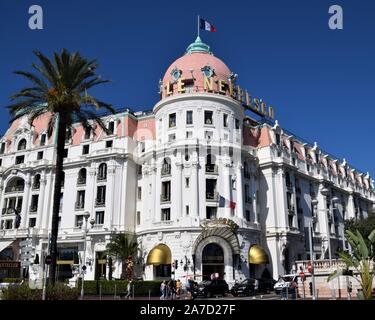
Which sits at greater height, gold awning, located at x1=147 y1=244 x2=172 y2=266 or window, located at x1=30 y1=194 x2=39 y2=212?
window, located at x1=30 y1=194 x2=39 y2=212

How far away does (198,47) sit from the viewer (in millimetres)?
58812

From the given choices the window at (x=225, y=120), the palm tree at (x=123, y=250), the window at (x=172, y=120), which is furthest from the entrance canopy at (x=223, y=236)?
the window at (x=172, y=120)

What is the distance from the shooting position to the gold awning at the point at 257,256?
48625 mm

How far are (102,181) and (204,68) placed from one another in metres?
21.1

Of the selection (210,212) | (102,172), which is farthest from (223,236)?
(102,172)

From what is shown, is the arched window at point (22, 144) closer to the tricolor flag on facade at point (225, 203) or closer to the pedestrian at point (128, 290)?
the tricolor flag on facade at point (225, 203)

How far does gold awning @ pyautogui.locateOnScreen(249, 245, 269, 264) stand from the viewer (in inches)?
1914

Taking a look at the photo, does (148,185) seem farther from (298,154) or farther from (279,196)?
(298,154)

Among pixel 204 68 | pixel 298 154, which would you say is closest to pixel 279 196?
pixel 298 154

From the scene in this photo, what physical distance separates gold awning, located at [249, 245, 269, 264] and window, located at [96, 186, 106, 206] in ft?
69.5

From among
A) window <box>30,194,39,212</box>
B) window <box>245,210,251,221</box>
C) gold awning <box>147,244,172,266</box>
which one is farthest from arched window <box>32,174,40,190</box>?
window <box>245,210,251,221</box>

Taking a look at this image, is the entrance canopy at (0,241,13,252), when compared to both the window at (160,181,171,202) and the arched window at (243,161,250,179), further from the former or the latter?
the arched window at (243,161,250,179)
